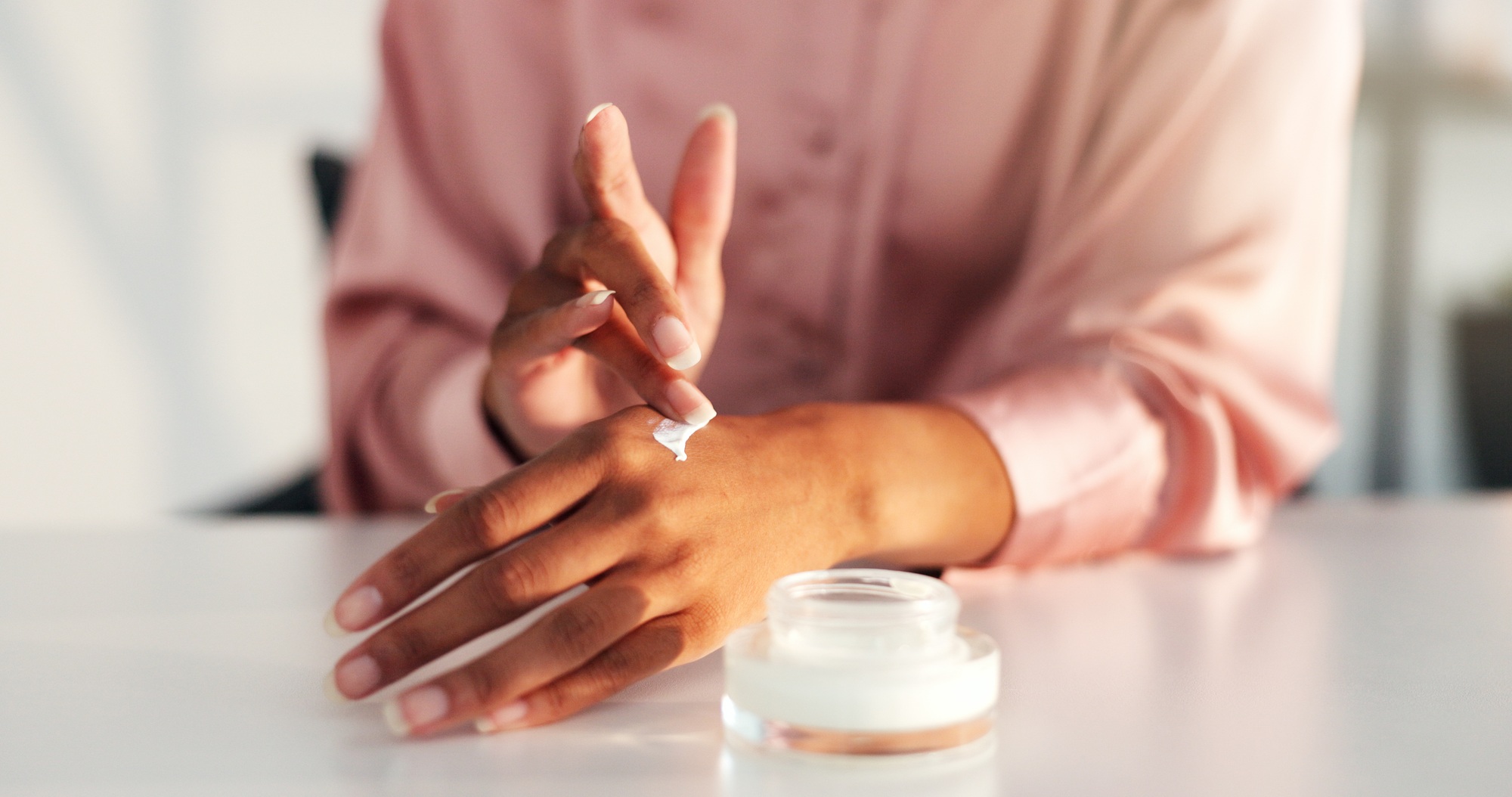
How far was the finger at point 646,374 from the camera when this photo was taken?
416mm

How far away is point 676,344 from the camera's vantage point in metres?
0.40

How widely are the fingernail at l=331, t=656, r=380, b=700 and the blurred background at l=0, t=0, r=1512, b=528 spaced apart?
4.66 feet

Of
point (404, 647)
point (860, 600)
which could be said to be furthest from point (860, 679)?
point (404, 647)

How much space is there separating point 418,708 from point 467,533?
61mm

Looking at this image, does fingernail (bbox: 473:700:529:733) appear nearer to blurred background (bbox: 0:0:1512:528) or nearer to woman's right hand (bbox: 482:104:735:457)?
woman's right hand (bbox: 482:104:735:457)

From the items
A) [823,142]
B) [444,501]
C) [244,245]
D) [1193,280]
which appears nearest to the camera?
[444,501]

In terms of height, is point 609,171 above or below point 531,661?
above

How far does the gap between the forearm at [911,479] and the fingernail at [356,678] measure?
181mm

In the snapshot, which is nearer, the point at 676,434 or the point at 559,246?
the point at 676,434

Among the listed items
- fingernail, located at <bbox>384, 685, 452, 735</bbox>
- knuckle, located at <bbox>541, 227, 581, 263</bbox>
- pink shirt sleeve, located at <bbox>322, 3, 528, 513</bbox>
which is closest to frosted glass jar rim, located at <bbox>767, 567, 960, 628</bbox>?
fingernail, located at <bbox>384, 685, 452, 735</bbox>

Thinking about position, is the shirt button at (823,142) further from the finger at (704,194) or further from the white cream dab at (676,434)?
the white cream dab at (676,434)

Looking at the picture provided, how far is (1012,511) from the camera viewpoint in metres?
0.55

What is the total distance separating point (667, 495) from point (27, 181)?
66.0 inches

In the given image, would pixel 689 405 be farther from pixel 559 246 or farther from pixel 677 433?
pixel 559 246
